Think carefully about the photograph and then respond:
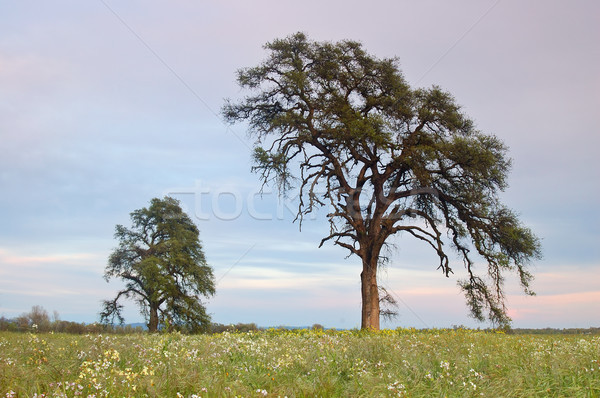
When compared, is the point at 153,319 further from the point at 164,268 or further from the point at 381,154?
the point at 381,154

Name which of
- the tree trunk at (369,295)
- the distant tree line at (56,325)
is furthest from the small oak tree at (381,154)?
the distant tree line at (56,325)

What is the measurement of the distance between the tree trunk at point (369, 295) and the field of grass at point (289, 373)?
11.9m

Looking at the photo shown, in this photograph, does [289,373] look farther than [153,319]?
No

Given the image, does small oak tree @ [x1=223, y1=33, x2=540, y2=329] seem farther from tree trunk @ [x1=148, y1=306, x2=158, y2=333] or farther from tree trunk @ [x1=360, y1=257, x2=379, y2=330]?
tree trunk @ [x1=148, y1=306, x2=158, y2=333]

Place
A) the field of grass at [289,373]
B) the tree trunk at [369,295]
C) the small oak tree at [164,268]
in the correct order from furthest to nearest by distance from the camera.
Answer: the small oak tree at [164,268] → the tree trunk at [369,295] → the field of grass at [289,373]

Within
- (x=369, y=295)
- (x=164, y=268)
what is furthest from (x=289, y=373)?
(x=164, y=268)

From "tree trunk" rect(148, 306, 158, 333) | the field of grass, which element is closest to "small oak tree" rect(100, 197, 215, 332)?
"tree trunk" rect(148, 306, 158, 333)

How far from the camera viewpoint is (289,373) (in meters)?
7.43

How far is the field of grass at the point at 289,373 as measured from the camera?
6.25 meters

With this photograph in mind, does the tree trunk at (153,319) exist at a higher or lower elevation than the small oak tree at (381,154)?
lower

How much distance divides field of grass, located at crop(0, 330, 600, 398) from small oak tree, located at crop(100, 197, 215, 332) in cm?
2085

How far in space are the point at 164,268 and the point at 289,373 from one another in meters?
24.9

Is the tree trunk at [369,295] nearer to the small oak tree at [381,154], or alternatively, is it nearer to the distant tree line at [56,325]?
the small oak tree at [381,154]

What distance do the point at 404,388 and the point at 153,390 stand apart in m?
3.34
